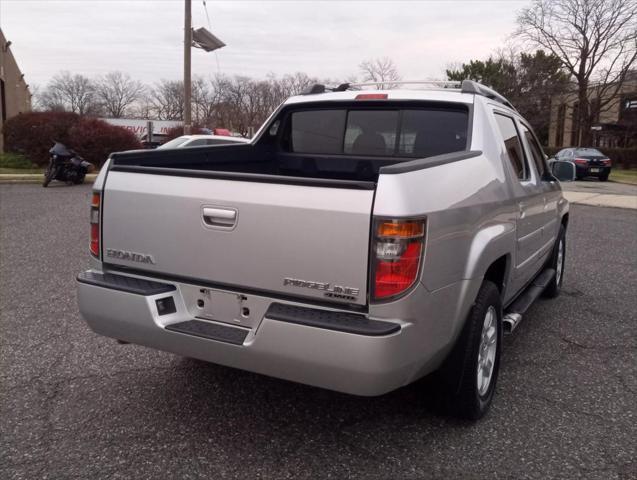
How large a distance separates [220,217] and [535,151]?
3.29m

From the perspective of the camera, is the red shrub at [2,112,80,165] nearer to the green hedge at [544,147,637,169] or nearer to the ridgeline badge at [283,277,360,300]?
the ridgeline badge at [283,277,360,300]

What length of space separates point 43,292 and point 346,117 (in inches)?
140

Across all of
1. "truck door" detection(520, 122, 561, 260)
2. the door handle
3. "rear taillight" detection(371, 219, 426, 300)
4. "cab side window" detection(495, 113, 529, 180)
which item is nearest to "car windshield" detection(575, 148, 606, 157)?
"truck door" detection(520, 122, 561, 260)

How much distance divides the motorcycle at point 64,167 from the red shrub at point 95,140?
245 centimetres

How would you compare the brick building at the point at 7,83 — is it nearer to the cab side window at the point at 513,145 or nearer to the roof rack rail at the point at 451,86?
the roof rack rail at the point at 451,86

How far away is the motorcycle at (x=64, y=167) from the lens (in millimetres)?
15305

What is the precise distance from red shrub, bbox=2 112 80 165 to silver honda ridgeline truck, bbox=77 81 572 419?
17.1 meters

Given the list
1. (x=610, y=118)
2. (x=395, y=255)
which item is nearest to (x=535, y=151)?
(x=395, y=255)

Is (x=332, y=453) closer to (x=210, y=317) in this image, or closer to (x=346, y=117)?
(x=210, y=317)

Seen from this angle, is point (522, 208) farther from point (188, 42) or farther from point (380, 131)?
point (188, 42)

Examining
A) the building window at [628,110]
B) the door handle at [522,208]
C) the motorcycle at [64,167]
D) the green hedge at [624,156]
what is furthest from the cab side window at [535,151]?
the building window at [628,110]

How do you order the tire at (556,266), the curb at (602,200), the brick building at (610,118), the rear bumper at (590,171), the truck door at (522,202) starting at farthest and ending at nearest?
the brick building at (610,118)
the rear bumper at (590,171)
the curb at (602,200)
the tire at (556,266)
the truck door at (522,202)

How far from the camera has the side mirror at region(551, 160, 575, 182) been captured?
5.29 metres

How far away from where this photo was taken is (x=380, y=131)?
409 centimetres
